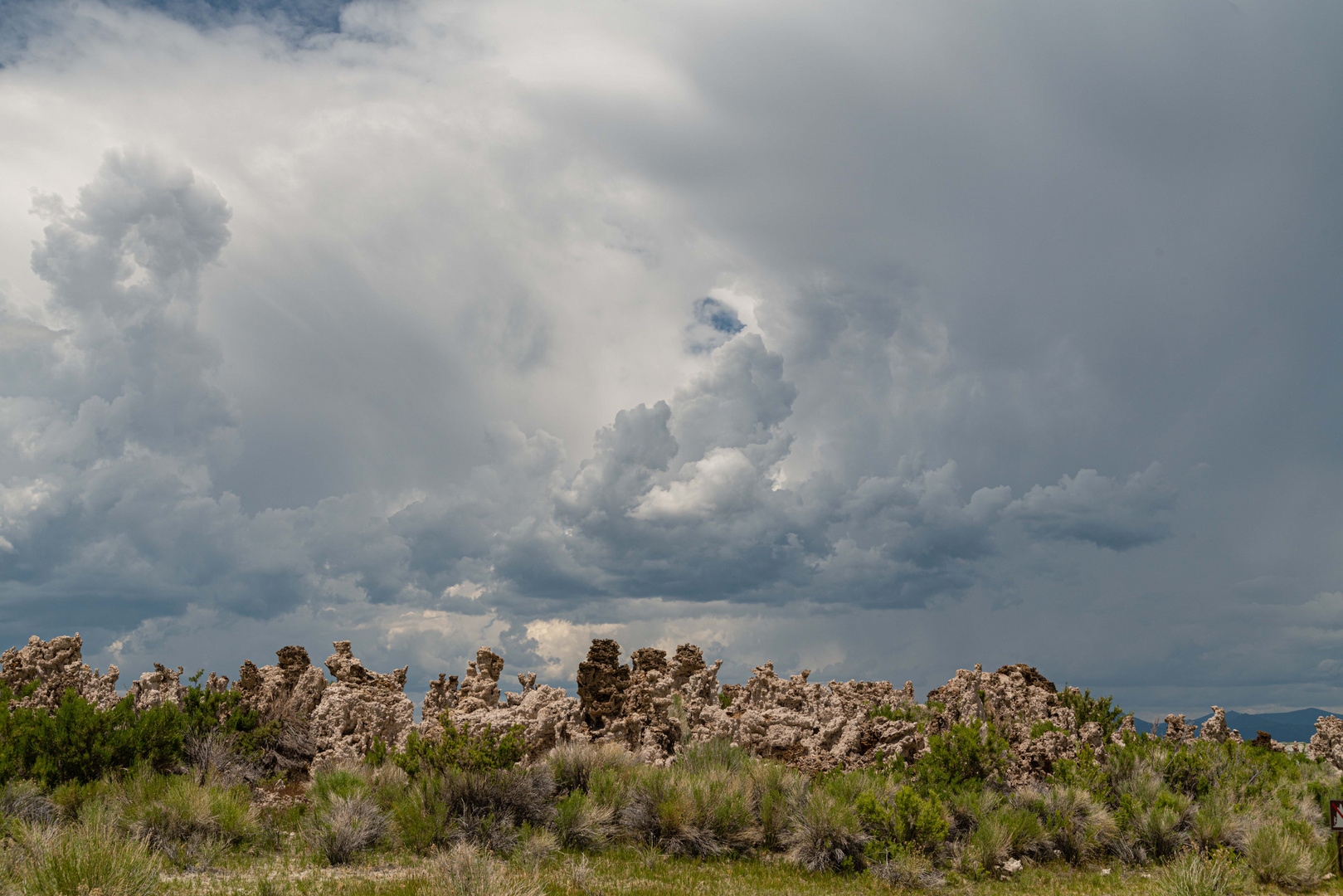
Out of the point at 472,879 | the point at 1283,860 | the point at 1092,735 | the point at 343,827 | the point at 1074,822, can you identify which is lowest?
the point at 1283,860

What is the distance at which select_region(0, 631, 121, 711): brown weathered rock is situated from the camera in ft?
79.0

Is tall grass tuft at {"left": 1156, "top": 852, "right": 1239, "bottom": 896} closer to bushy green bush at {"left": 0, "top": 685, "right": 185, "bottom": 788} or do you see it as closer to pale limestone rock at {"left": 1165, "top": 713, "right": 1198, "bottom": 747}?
pale limestone rock at {"left": 1165, "top": 713, "right": 1198, "bottom": 747}

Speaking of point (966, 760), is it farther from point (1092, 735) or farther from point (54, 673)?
point (54, 673)

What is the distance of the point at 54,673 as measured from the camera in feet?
80.3

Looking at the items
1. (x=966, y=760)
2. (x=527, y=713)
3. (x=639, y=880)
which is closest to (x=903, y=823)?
(x=966, y=760)

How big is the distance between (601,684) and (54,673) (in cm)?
1608

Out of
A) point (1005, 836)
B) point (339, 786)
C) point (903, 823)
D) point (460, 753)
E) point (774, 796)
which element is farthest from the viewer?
point (339, 786)

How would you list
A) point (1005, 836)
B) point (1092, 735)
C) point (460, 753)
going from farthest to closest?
point (1092, 735)
point (460, 753)
point (1005, 836)

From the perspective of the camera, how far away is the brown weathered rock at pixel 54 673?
949 inches

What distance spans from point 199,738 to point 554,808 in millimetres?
11303

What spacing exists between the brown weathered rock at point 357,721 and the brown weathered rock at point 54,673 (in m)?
6.87

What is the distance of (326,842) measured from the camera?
44.5ft

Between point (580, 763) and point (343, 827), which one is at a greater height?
point (580, 763)

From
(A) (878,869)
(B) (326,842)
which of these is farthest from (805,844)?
(B) (326,842)
